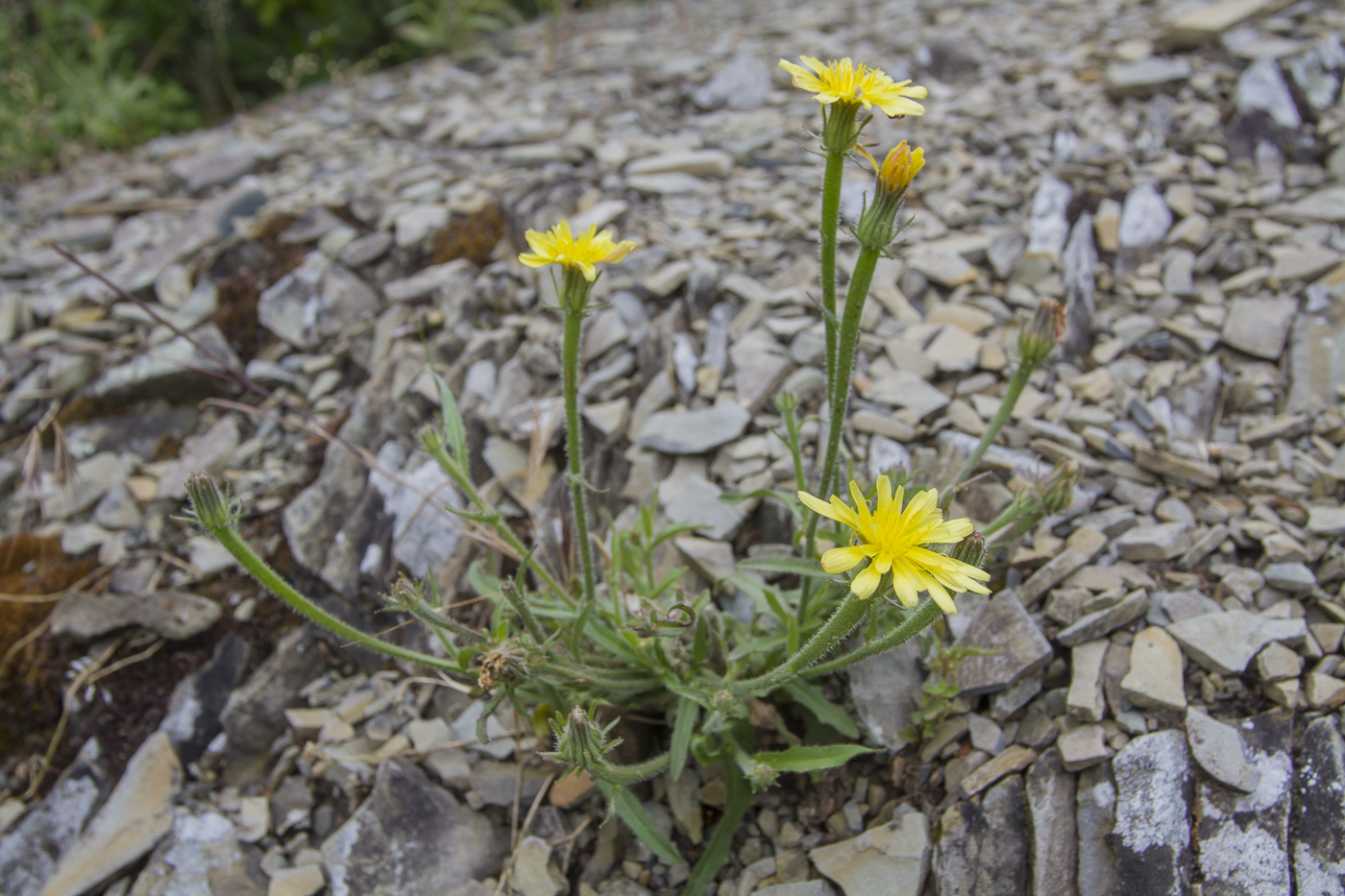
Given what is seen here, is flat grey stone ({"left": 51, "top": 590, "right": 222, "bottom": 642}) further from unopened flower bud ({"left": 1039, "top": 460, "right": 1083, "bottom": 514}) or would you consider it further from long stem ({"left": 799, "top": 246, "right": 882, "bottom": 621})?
unopened flower bud ({"left": 1039, "top": 460, "right": 1083, "bottom": 514})

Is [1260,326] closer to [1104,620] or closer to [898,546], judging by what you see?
[1104,620]

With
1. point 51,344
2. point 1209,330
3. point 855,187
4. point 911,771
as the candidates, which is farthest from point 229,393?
point 1209,330

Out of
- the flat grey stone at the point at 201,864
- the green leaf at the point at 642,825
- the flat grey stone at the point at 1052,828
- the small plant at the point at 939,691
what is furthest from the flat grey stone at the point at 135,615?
the flat grey stone at the point at 1052,828

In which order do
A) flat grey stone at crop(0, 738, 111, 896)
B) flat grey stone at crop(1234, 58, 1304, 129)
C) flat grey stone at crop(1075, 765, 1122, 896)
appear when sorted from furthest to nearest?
flat grey stone at crop(1234, 58, 1304, 129)
flat grey stone at crop(0, 738, 111, 896)
flat grey stone at crop(1075, 765, 1122, 896)

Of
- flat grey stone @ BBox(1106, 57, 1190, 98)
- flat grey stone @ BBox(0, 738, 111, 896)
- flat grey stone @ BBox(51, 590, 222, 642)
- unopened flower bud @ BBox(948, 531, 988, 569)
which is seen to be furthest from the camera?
flat grey stone @ BBox(1106, 57, 1190, 98)

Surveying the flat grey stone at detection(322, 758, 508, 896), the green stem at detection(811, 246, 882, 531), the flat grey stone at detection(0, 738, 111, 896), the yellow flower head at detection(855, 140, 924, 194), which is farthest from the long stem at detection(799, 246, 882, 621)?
the flat grey stone at detection(0, 738, 111, 896)

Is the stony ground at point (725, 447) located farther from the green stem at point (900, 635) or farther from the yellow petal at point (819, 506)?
the yellow petal at point (819, 506)
